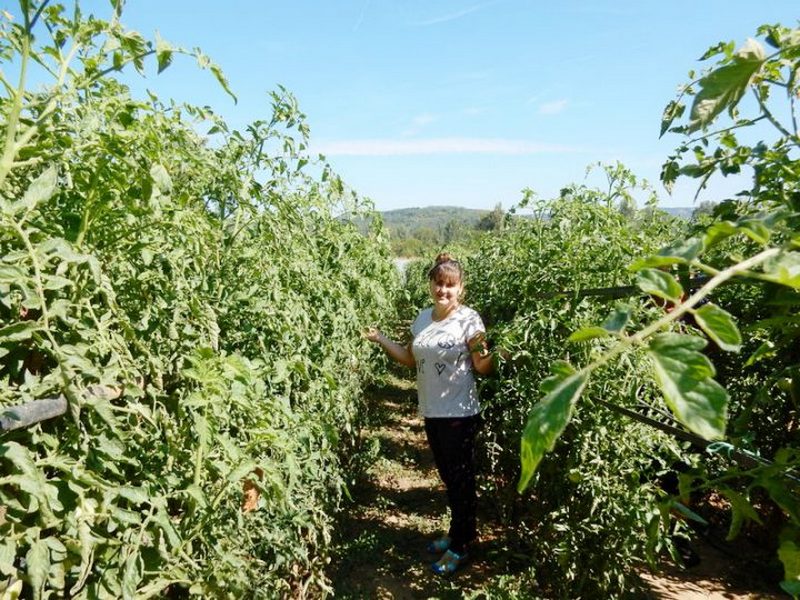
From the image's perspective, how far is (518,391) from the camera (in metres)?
2.92

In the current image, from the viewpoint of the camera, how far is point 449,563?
11.1ft

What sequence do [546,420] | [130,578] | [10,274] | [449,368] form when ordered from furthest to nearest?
1. [449,368]
2. [130,578]
3. [10,274]
4. [546,420]

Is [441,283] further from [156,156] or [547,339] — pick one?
[156,156]

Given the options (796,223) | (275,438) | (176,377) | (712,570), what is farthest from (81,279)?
(712,570)

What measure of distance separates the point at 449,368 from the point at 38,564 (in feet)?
8.07

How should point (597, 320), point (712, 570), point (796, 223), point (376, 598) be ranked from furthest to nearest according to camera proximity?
1. point (712, 570)
2. point (376, 598)
3. point (597, 320)
4. point (796, 223)

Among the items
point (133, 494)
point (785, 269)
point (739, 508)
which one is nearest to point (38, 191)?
point (133, 494)

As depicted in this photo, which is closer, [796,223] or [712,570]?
[796,223]

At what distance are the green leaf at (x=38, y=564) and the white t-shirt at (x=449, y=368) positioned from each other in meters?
2.44

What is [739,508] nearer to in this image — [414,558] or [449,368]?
[449,368]

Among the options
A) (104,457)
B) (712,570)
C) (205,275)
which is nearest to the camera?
(104,457)

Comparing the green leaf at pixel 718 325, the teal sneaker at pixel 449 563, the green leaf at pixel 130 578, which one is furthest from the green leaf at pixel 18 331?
the teal sneaker at pixel 449 563

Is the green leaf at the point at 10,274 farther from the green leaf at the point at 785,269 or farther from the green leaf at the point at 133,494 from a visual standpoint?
the green leaf at the point at 785,269

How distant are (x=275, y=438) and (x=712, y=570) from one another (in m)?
3.48
